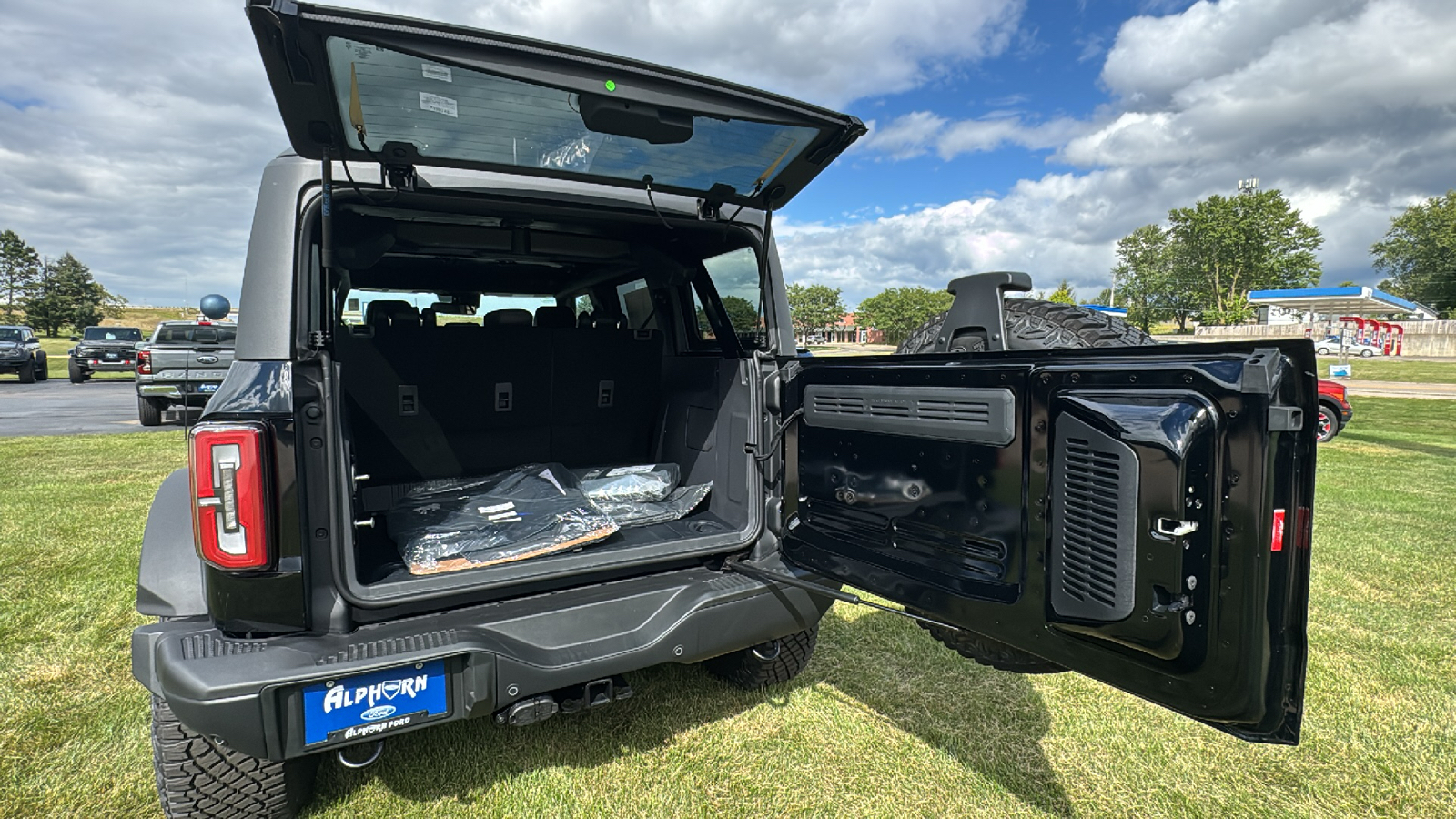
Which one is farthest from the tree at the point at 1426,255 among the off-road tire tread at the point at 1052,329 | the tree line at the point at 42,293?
the tree line at the point at 42,293

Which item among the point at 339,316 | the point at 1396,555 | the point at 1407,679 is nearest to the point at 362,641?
the point at 339,316

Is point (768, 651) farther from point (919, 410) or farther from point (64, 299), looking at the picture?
point (64, 299)

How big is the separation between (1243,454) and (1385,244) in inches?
3329

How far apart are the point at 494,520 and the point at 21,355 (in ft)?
80.6

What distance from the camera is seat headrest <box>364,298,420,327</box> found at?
2.98m

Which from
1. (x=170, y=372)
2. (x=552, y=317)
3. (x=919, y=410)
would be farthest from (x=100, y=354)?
(x=919, y=410)

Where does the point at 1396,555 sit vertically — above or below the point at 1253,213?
below

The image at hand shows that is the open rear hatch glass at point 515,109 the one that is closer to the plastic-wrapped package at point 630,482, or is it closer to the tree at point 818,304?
the plastic-wrapped package at point 630,482

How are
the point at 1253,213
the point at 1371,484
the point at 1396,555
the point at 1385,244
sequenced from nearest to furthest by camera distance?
1. the point at 1396,555
2. the point at 1371,484
3. the point at 1253,213
4. the point at 1385,244

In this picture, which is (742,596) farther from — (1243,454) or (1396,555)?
(1396,555)

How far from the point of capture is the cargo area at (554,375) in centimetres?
264

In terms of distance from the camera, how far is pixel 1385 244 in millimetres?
61938

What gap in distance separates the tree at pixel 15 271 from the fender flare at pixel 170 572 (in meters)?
77.0

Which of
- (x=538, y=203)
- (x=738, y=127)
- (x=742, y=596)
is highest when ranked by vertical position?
(x=738, y=127)
